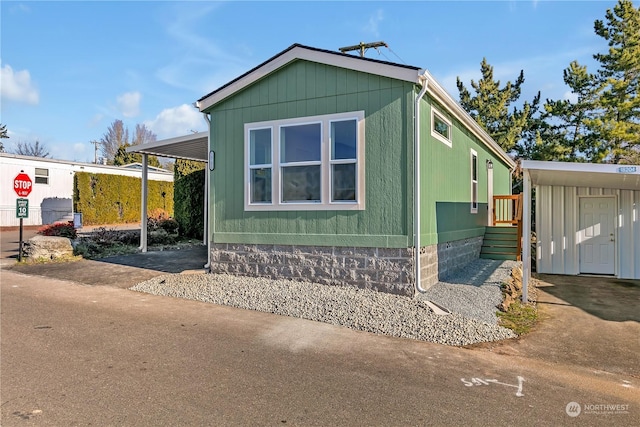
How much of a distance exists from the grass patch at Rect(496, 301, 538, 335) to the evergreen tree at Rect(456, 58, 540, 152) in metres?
13.6

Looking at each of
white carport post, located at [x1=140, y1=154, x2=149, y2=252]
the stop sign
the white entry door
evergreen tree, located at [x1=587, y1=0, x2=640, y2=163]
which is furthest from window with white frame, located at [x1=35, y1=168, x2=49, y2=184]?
evergreen tree, located at [x1=587, y1=0, x2=640, y2=163]

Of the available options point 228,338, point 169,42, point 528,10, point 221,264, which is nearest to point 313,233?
point 221,264

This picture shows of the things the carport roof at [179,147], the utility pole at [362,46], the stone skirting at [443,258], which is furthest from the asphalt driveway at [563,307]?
the utility pole at [362,46]

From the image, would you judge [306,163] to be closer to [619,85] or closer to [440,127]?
[440,127]

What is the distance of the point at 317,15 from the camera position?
10164mm

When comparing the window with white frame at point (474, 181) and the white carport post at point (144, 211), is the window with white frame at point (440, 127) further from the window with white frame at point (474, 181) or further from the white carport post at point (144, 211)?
the white carport post at point (144, 211)

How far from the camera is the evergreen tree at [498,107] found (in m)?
18.4

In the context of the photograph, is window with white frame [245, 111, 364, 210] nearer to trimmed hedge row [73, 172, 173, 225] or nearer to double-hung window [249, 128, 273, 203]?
double-hung window [249, 128, 273, 203]

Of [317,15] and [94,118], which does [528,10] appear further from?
[94,118]

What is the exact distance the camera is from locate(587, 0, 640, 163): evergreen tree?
47.5 ft

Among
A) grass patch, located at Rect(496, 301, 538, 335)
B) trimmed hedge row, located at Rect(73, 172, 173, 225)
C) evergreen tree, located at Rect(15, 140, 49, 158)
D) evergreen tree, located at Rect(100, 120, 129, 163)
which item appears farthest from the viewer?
evergreen tree, located at Rect(100, 120, 129, 163)

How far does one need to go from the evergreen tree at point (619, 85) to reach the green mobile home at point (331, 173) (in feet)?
33.0

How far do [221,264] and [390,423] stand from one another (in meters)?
5.69

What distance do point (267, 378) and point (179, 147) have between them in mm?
9013
